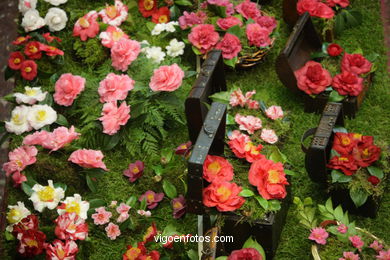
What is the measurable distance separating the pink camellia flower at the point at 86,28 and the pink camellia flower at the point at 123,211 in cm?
146

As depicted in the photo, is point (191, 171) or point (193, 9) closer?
point (191, 171)

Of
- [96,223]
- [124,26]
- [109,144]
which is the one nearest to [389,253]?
[96,223]

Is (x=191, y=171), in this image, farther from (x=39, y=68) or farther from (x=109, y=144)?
(x=39, y=68)

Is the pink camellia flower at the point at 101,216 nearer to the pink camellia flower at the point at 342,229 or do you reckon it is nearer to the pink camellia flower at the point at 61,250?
the pink camellia flower at the point at 61,250

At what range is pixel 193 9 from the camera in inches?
187

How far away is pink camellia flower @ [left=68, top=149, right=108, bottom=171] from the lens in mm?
3723

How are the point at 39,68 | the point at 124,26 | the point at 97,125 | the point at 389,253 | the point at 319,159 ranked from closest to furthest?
1. the point at 389,253
2. the point at 319,159
3. the point at 97,125
4. the point at 39,68
5. the point at 124,26

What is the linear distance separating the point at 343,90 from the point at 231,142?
95 centimetres

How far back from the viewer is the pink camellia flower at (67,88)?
4.08 meters

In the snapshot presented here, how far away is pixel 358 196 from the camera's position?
3479 mm

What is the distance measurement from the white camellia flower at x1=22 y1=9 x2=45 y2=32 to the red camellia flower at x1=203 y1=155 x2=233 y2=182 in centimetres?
194

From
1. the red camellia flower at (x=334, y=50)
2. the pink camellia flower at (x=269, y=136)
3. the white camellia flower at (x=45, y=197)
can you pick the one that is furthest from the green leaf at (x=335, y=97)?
the white camellia flower at (x=45, y=197)

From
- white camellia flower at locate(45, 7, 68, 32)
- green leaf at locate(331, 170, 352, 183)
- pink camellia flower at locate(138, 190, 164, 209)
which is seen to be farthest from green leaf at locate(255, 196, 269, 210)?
white camellia flower at locate(45, 7, 68, 32)

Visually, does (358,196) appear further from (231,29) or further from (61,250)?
(61,250)
